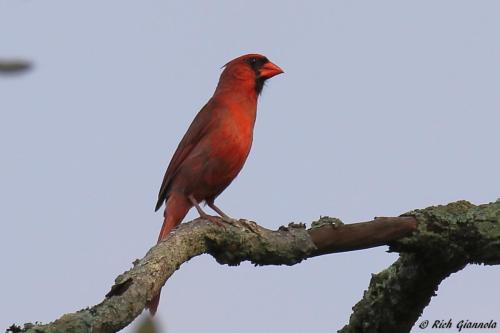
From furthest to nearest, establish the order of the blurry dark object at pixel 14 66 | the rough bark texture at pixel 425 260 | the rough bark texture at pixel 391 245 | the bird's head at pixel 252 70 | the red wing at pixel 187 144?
the bird's head at pixel 252 70, the red wing at pixel 187 144, the rough bark texture at pixel 425 260, the rough bark texture at pixel 391 245, the blurry dark object at pixel 14 66

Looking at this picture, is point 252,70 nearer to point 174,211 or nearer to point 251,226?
point 174,211

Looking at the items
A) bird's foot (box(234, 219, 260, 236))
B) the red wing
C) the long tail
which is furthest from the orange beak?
bird's foot (box(234, 219, 260, 236))

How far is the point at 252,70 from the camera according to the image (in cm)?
598

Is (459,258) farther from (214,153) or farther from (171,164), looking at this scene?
(171,164)

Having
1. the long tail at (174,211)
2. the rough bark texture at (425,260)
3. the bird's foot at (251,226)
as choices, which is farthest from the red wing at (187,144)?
the rough bark texture at (425,260)

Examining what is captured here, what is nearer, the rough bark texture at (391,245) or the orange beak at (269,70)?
the rough bark texture at (391,245)

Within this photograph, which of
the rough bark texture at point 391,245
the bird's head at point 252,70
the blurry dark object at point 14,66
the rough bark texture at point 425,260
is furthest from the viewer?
the bird's head at point 252,70

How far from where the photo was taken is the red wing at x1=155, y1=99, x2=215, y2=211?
5.43 meters

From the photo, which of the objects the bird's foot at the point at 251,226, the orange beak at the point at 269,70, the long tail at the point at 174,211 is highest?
the orange beak at the point at 269,70

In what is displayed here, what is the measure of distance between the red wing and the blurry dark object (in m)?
4.47

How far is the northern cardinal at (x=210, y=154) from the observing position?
512 centimetres

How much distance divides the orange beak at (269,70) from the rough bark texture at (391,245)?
8.63 ft

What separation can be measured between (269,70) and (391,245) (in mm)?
2849

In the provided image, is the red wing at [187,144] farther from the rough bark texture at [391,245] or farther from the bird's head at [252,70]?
the rough bark texture at [391,245]
